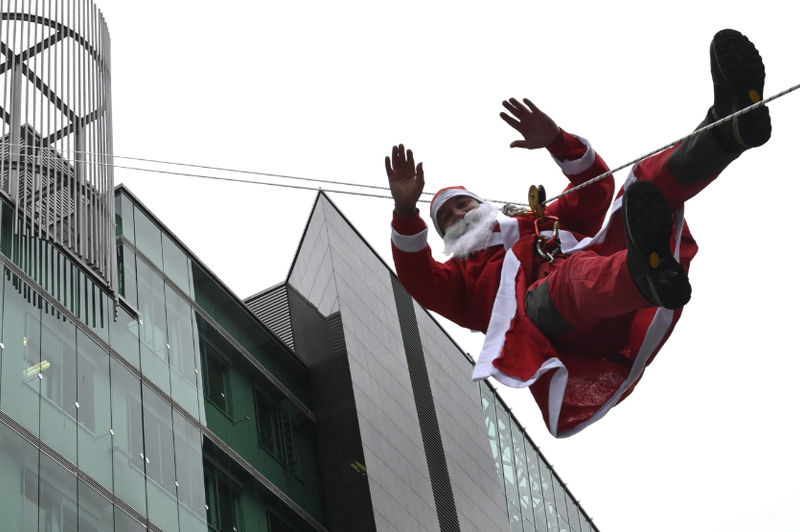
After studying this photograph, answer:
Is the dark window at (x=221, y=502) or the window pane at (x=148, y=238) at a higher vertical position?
the window pane at (x=148, y=238)

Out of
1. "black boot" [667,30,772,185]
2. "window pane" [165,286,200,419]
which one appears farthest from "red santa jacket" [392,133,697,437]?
"window pane" [165,286,200,419]

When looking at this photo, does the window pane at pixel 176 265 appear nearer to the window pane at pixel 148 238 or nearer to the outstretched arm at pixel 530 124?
the window pane at pixel 148 238

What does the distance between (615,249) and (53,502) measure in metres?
7.59

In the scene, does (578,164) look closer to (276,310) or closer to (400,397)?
(400,397)

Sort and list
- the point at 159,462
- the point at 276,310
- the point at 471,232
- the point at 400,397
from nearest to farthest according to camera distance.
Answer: the point at 471,232 → the point at 159,462 → the point at 400,397 → the point at 276,310

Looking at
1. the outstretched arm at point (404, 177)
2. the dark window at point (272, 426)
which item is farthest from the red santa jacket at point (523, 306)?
the dark window at point (272, 426)

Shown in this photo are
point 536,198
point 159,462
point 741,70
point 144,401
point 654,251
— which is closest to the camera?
point 654,251

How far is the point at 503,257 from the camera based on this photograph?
8.30 m

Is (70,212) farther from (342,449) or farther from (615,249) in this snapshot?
(342,449)

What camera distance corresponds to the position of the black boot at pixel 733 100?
6.49m

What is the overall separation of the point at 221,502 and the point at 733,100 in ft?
37.5

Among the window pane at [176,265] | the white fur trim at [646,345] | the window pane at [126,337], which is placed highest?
the window pane at [176,265]

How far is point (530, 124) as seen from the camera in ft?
26.1

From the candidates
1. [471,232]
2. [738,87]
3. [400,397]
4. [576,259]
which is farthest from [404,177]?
[400,397]
